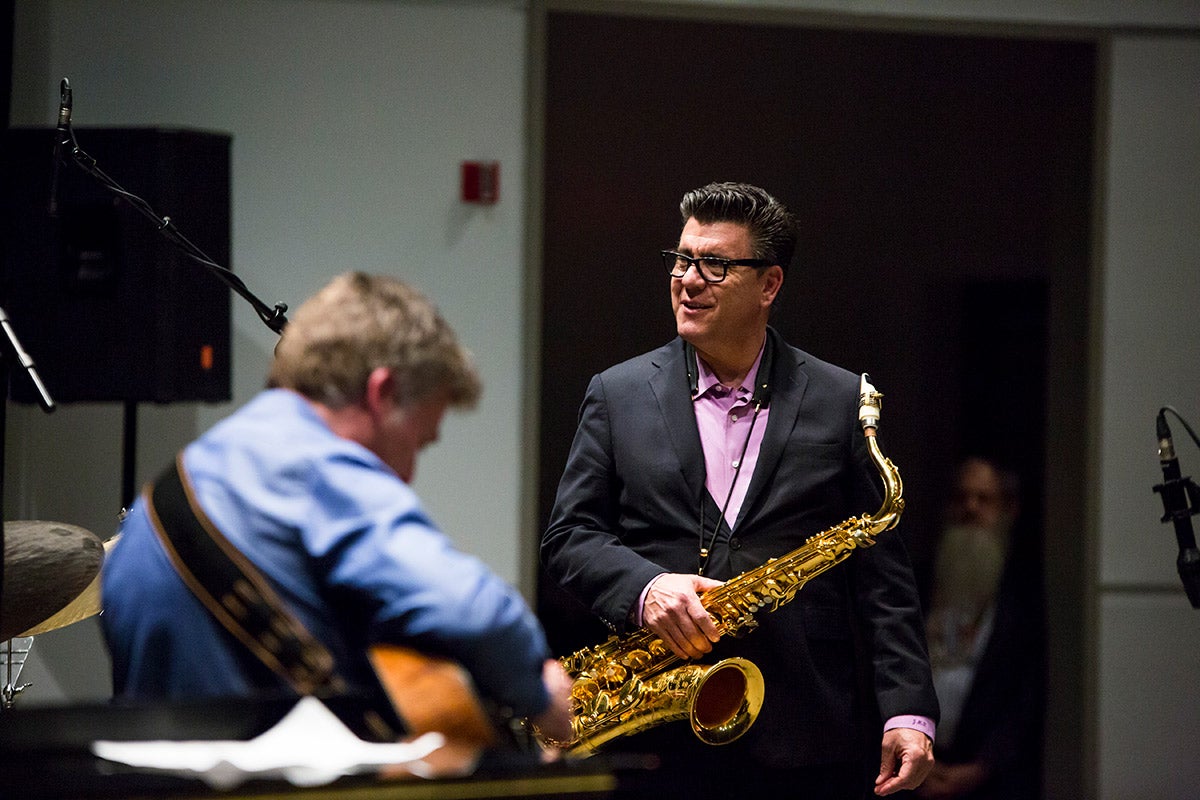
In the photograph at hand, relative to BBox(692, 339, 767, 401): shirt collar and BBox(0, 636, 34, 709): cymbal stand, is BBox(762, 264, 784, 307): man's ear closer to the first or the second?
BBox(692, 339, 767, 401): shirt collar

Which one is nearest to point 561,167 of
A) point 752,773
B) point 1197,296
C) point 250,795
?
point 1197,296

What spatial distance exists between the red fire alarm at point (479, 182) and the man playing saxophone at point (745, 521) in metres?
1.96

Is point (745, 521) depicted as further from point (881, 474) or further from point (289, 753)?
point (289, 753)

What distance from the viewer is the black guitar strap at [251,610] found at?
147 cm

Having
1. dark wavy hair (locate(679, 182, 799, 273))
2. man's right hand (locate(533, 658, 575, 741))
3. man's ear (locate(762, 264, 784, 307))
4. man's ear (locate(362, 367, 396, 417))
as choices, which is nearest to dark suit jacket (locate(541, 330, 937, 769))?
man's ear (locate(762, 264, 784, 307))

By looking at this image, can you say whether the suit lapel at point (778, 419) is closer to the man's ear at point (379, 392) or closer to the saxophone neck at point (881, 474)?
the saxophone neck at point (881, 474)

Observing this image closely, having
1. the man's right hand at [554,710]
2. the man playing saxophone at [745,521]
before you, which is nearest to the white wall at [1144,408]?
the man playing saxophone at [745,521]

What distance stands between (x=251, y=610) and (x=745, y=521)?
4.33 ft

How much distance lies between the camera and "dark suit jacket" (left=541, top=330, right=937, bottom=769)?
257 centimetres

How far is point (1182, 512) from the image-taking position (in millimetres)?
2994

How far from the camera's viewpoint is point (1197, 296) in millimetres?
4996

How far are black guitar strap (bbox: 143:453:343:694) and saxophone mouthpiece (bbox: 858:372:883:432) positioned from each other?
1423 mm

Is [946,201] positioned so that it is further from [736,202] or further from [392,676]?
[392,676]

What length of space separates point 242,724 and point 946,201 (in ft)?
13.1
